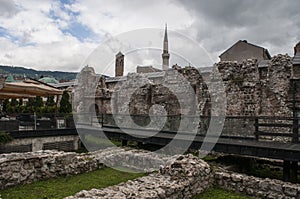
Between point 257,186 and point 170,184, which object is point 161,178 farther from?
point 257,186

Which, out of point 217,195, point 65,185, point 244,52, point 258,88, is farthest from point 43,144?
point 244,52

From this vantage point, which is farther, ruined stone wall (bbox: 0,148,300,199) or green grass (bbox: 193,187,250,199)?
green grass (bbox: 193,187,250,199)

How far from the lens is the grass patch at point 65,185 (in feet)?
21.5

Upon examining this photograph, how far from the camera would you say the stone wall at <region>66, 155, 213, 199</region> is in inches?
209

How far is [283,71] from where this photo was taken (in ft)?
Answer: 48.8

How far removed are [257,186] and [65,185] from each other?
5121 millimetres

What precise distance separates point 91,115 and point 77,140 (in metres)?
1.95

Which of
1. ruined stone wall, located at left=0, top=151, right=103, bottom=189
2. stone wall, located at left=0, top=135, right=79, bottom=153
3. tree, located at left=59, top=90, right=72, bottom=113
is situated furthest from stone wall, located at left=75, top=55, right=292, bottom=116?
ruined stone wall, located at left=0, top=151, right=103, bottom=189

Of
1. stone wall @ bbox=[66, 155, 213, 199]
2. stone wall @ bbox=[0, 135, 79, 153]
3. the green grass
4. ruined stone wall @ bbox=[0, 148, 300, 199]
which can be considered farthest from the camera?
stone wall @ bbox=[0, 135, 79, 153]

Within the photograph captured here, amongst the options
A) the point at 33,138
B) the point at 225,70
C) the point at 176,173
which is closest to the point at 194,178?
the point at 176,173

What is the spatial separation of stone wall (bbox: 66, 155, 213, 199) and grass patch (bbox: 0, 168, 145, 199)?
5.32 ft

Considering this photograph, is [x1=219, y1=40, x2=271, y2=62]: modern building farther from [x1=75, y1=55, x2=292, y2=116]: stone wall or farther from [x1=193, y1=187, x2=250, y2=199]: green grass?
[x1=193, y1=187, x2=250, y2=199]: green grass

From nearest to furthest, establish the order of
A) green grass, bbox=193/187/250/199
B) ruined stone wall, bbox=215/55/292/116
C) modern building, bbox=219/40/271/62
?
green grass, bbox=193/187/250/199 → ruined stone wall, bbox=215/55/292/116 → modern building, bbox=219/40/271/62

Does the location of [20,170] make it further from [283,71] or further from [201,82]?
[283,71]
